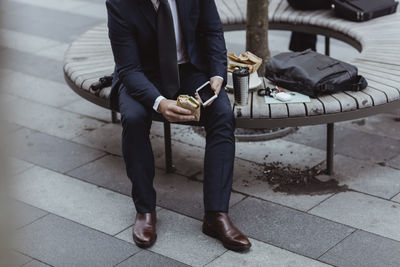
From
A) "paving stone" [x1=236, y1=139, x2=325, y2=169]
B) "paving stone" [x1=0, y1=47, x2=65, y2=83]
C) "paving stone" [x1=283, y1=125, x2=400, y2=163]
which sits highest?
"paving stone" [x1=0, y1=47, x2=65, y2=83]

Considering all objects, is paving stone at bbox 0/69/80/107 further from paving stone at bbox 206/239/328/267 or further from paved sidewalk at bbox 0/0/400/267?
paving stone at bbox 206/239/328/267

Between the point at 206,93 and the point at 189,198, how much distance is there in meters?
0.73

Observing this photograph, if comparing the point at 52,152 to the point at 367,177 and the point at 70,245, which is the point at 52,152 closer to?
the point at 70,245

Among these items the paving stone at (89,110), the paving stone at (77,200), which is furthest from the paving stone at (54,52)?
the paving stone at (77,200)

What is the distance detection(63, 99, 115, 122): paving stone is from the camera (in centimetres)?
538

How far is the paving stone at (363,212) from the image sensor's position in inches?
139

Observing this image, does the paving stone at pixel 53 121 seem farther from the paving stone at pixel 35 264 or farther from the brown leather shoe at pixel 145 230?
the paving stone at pixel 35 264

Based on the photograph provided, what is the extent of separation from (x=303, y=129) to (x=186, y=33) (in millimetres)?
1625

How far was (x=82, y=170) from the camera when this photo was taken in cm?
443

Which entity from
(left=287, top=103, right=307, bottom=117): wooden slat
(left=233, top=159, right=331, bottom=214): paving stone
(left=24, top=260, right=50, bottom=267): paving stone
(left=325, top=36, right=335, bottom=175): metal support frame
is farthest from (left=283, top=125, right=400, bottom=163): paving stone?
(left=24, top=260, right=50, bottom=267): paving stone

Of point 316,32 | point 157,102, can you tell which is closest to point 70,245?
point 157,102

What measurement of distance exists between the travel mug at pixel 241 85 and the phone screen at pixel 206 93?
18cm

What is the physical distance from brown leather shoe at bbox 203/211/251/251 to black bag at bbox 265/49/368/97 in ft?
3.37

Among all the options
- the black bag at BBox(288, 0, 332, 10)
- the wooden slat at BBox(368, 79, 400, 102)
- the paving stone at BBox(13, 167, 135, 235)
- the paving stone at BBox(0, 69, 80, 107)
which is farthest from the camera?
the paving stone at BBox(0, 69, 80, 107)
